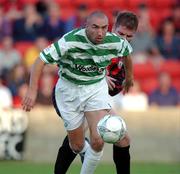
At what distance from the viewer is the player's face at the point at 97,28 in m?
7.21

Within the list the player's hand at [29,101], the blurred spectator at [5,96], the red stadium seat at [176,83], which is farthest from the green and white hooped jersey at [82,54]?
the red stadium seat at [176,83]

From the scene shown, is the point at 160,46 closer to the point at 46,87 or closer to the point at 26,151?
the point at 46,87

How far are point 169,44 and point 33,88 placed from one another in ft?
26.7

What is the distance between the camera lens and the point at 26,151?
39.7ft

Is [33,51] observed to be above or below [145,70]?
above

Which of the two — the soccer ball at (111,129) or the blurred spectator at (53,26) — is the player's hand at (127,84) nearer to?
the soccer ball at (111,129)

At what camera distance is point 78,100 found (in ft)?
24.8

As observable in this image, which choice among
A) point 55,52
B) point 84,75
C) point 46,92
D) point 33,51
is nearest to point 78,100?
point 84,75

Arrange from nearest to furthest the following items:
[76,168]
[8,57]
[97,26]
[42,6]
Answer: [97,26] → [76,168] → [8,57] → [42,6]

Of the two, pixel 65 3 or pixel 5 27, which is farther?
pixel 65 3

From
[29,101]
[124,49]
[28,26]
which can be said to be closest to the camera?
[29,101]

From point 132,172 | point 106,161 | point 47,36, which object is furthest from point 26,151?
point 47,36

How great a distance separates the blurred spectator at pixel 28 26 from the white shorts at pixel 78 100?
7.44 metres

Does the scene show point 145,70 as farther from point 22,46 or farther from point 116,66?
point 116,66
